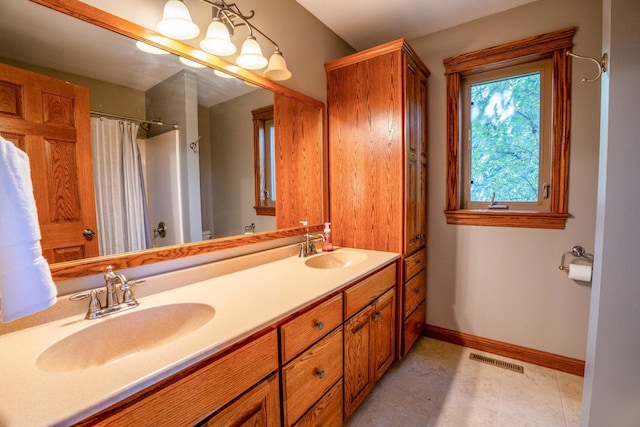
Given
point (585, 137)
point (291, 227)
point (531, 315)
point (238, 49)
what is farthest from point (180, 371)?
point (585, 137)

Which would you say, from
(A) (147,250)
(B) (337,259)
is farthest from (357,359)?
(A) (147,250)

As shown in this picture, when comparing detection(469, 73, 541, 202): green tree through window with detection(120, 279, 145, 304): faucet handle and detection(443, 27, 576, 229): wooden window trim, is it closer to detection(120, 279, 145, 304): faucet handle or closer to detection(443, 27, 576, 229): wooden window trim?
detection(443, 27, 576, 229): wooden window trim

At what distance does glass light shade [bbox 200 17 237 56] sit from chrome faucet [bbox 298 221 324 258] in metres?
1.07

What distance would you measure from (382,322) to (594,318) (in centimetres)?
93

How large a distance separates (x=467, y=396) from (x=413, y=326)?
511 mm

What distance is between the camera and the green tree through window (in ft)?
6.37

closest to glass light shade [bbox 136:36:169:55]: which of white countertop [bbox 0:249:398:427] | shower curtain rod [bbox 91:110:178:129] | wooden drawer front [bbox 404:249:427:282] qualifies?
shower curtain rod [bbox 91:110:178:129]

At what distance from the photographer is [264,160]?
5.57 ft

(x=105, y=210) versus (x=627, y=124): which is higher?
(x=627, y=124)

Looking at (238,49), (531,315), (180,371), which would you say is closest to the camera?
(180,371)

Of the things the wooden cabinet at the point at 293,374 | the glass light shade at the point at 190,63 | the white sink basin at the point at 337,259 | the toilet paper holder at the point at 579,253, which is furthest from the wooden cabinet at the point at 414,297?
the glass light shade at the point at 190,63

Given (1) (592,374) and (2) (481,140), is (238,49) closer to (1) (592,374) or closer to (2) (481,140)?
(2) (481,140)

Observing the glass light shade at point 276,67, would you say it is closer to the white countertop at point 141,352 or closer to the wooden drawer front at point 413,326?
the white countertop at point 141,352

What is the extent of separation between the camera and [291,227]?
1.83 meters
